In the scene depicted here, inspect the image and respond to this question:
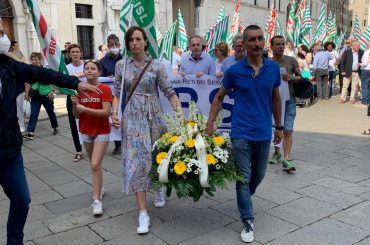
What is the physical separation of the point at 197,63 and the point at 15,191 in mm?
3730

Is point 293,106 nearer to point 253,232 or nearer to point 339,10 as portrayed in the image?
point 253,232

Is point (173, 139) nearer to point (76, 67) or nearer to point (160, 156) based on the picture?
point (160, 156)

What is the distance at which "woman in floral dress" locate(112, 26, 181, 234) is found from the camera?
12.0ft

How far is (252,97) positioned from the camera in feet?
11.1

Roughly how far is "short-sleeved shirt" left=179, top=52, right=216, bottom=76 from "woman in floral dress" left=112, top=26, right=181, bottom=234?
2.32 metres

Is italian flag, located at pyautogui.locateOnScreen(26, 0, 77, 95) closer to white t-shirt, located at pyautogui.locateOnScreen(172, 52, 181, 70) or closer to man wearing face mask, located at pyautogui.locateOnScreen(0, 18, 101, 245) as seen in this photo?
man wearing face mask, located at pyautogui.locateOnScreen(0, 18, 101, 245)

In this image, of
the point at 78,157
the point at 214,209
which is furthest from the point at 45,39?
the point at 214,209

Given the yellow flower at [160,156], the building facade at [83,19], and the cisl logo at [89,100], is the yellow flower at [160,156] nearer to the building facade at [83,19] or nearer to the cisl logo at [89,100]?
the cisl logo at [89,100]

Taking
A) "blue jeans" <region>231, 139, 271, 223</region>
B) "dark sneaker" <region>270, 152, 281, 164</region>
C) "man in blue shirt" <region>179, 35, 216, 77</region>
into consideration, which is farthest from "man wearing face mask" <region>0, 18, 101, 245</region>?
"dark sneaker" <region>270, 152, 281, 164</region>

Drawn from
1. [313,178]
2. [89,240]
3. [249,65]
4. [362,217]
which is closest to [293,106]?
[313,178]

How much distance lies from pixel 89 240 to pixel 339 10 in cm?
7817

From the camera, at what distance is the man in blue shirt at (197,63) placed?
606 centimetres

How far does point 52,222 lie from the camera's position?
3928 mm

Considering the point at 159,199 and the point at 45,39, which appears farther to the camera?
the point at 45,39
